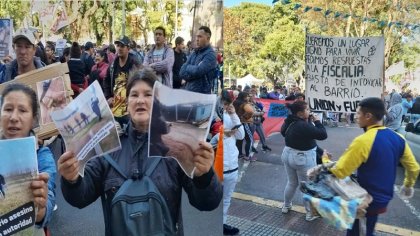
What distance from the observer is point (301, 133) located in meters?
2.29

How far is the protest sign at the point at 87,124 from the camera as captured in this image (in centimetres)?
105

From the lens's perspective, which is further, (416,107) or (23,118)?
(416,107)

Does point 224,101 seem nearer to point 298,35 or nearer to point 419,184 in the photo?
point 298,35

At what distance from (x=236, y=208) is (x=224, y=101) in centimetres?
69

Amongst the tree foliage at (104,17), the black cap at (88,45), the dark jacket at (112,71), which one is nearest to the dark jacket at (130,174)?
the dark jacket at (112,71)

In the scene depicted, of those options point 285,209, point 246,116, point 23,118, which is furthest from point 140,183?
point 285,209

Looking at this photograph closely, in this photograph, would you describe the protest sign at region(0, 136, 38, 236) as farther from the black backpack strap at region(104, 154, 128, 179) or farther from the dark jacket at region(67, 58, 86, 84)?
the dark jacket at region(67, 58, 86, 84)

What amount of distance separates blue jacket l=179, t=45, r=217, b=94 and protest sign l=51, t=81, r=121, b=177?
0.97 meters

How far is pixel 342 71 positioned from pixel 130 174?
1.39m

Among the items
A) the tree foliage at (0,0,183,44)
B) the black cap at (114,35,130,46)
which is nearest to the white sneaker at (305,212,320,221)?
the tree foliage at (0,0,183,44)

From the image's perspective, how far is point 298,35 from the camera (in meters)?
2.25

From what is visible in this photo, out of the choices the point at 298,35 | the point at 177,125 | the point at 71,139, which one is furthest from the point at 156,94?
the point at 298,35

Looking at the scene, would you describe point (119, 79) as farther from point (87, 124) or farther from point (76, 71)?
point (87, 124)

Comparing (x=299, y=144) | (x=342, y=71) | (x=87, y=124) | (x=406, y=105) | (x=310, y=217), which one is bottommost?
(x=310, y=217)
